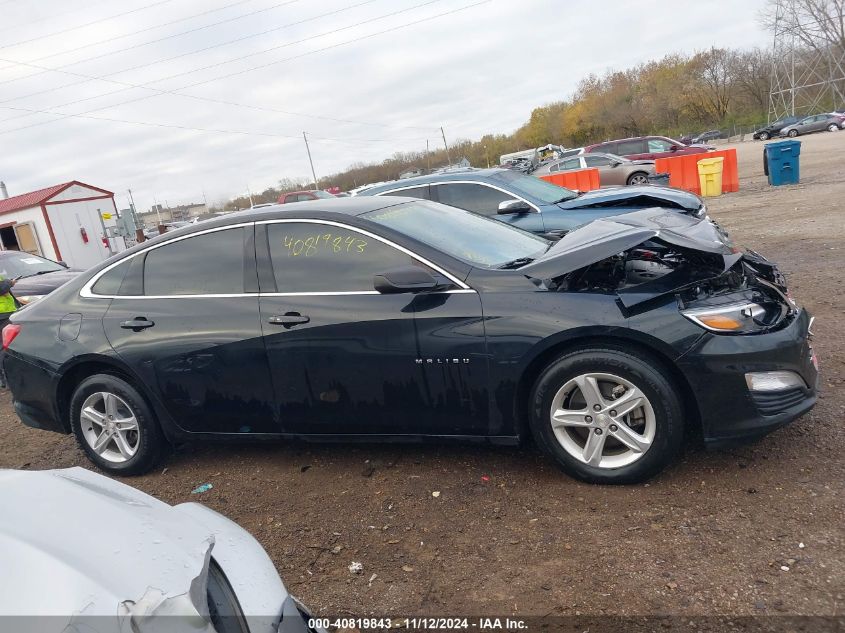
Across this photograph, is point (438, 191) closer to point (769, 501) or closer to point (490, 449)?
point (490, 449)

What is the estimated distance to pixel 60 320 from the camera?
4414 mm

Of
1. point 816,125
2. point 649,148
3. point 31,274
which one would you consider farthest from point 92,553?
point 816,125

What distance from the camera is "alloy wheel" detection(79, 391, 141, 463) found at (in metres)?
4.31

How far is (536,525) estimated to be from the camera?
10.2 ft

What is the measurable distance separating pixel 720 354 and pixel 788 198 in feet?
42.4

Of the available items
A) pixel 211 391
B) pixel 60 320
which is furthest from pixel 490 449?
pixel 60 320

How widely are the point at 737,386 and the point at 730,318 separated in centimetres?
33

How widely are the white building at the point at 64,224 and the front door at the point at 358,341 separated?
1014 inches

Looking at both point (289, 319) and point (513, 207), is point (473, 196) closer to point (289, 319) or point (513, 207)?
point (513, 207)

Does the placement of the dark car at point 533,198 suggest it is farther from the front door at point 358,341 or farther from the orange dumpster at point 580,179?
the orange dumpster at point 580,179

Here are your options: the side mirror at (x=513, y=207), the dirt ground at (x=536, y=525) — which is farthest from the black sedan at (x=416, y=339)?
the side mirror at (x=513, y=207)

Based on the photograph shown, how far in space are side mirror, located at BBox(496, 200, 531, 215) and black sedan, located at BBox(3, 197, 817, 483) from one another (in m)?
2.94

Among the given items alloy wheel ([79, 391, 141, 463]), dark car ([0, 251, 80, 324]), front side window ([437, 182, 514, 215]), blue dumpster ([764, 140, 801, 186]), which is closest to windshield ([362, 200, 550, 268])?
alloy wheel ([79, 391, 141, 463])

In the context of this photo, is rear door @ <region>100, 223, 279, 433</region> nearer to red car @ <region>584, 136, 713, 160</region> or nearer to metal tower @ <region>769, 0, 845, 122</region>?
red car @ <region>584, 136, 713, 160</region>
